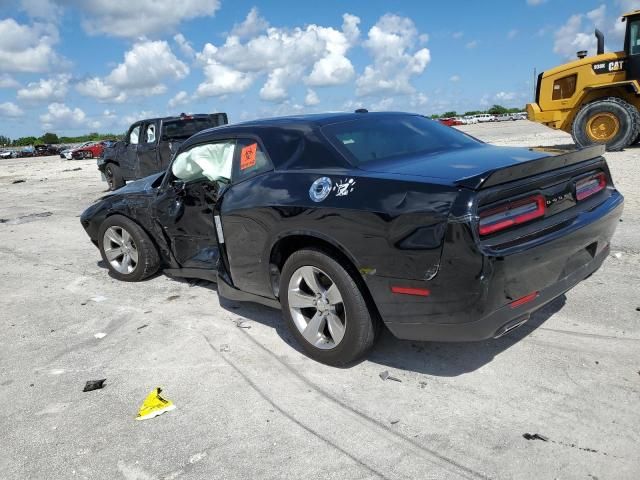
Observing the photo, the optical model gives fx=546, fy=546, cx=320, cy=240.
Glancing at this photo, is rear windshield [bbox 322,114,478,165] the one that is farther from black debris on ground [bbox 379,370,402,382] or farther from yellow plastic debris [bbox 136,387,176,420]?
yellow plastic debris [bbox 136,387,176,420]

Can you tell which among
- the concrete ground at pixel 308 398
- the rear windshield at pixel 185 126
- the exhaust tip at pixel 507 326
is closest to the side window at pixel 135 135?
the rear windshield at pixel 185 126

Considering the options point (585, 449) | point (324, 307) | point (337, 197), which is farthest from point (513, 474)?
point (337, 197)

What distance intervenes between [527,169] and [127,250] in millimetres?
4291

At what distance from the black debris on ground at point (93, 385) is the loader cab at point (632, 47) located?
45.8 ft

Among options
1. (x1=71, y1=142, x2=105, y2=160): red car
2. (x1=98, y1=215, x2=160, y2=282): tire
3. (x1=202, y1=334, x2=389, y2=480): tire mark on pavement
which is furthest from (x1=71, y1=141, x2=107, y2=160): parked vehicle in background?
(x1=202, y1=334, x2=389, y2=480): tire mark on pavement

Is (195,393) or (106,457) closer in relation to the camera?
(106,457)

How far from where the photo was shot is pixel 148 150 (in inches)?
520

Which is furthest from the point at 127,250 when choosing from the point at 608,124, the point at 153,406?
the point at 608,124

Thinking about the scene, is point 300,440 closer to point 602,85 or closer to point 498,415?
point 498,415

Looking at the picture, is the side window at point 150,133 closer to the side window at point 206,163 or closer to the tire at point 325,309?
the side window at point 206,163

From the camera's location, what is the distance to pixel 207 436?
9.68 feet

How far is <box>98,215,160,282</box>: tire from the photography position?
18.3 feet

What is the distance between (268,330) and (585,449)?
2438 mm

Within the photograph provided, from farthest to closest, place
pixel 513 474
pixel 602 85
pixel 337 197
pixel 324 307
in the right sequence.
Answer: pixel 602 85, pixel 324 307, pixel 337 197, pixel 513 474
